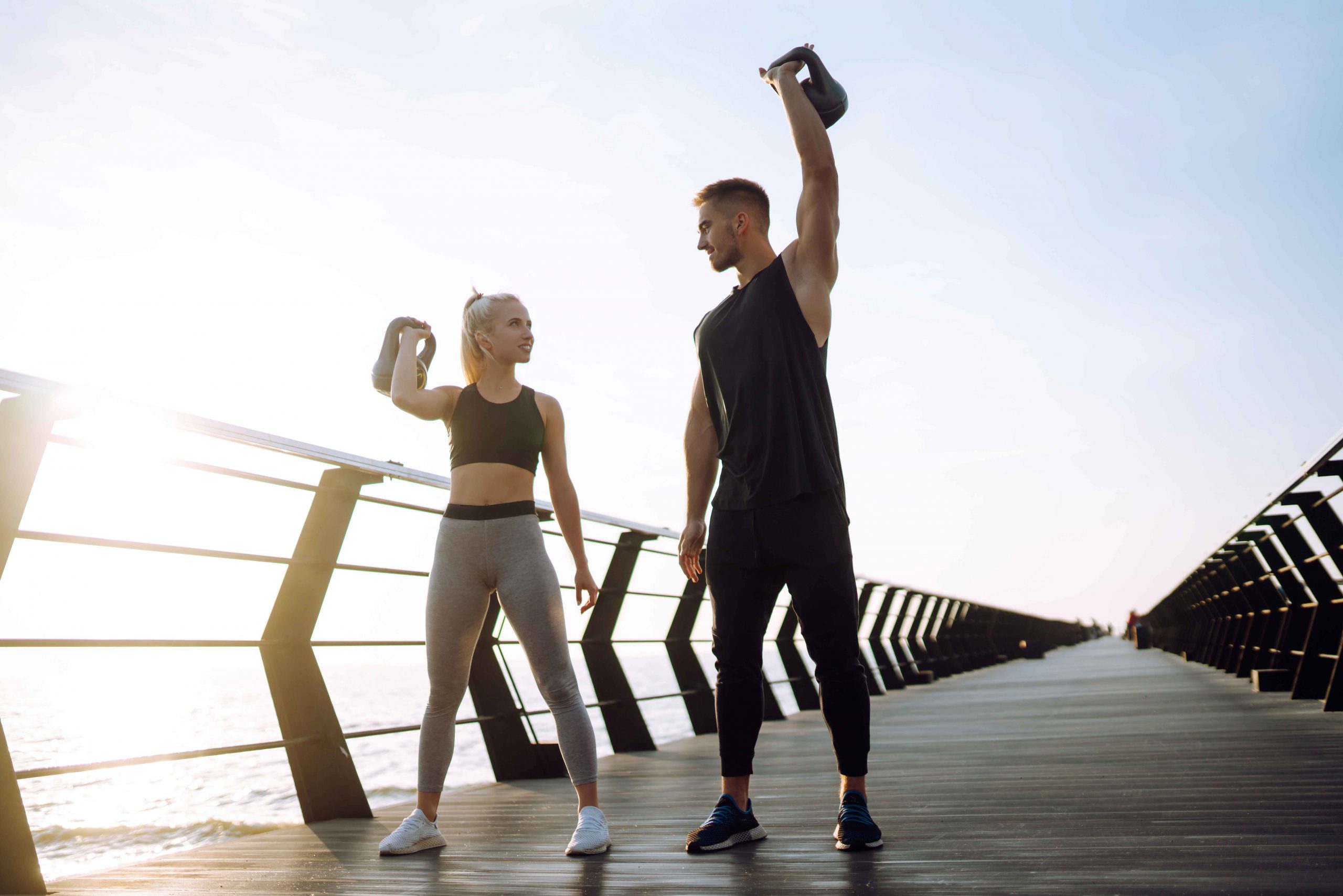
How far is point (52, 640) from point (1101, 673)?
1216 centimetres

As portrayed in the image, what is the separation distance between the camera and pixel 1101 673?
11969mm

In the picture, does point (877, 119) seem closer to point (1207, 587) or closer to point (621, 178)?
point (621, 178)

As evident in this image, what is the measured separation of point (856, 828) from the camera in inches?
81.2

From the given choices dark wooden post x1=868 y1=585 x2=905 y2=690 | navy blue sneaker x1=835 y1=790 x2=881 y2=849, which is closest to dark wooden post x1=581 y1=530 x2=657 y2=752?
navy blue sneaker x1=835 y1=790 x2=881 y2=849

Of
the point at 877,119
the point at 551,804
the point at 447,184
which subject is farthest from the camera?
the point at 447,184

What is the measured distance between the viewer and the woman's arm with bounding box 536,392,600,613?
2520 mm

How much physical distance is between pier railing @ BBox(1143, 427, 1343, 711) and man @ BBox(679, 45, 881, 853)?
2925 millimetres

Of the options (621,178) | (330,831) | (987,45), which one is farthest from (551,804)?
(987,45)

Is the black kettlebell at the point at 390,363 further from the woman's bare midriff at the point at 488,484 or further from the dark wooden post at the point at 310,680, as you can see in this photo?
the dark wooden post at the point at 310,680

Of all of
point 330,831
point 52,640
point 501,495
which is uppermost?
point 501,495

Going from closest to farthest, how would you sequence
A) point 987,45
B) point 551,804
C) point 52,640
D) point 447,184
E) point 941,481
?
point 52,640 → point 551,804 → point 987,45 → point 447,184 → point 941,481

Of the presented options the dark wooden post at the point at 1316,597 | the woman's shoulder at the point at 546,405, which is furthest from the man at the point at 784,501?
the dark wooden post at the point at 1316,597

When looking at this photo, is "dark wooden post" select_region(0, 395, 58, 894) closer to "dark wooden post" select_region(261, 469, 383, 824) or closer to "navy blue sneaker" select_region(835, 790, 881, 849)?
"dark wooden post" select_region(261, 469, 383, 824)

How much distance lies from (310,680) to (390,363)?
3.92 ft
